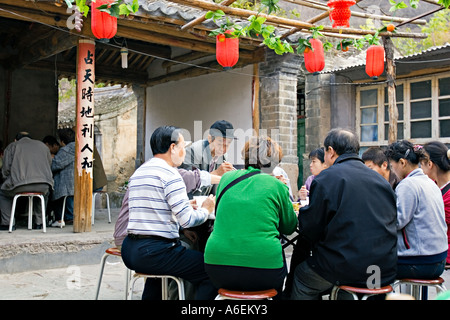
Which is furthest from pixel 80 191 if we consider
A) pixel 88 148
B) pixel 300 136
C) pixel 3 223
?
pixel 300 136

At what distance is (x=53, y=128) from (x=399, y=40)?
10158mm

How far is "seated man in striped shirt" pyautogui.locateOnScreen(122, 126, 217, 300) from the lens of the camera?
3160 millimetres

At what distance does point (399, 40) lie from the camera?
13781 millimetres

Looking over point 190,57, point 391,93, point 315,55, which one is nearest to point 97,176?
point 190,57

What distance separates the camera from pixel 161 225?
3.21m

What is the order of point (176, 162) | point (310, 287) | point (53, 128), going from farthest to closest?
point (53, 128) → point (176, 162) → point (310, 287)

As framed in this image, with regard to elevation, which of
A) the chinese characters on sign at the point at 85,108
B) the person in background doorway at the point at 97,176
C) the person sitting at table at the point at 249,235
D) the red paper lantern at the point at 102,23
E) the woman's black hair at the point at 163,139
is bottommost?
the person sitting at table at the point at 249,235

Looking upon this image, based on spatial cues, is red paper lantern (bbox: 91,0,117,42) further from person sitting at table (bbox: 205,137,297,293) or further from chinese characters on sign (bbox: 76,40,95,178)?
person sitting at table (bbox: 205,137,297,293)

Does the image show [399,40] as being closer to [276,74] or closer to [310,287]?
[276,74]

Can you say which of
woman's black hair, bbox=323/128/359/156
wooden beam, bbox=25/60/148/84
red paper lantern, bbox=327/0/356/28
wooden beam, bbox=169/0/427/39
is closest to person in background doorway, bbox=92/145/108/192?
wooden beam, bbox=169/0/427/39

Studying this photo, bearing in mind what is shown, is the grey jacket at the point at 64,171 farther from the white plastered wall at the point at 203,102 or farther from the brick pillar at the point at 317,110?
the brick pillar at the point at 317,110

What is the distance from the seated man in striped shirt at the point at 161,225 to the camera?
316 cm

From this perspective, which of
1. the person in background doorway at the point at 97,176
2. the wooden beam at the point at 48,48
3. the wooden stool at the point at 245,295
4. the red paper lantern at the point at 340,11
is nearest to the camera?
the wooden stool at the point at 245,295

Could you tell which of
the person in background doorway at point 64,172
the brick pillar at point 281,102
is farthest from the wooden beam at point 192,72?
the person in background doorway at point 64,172
